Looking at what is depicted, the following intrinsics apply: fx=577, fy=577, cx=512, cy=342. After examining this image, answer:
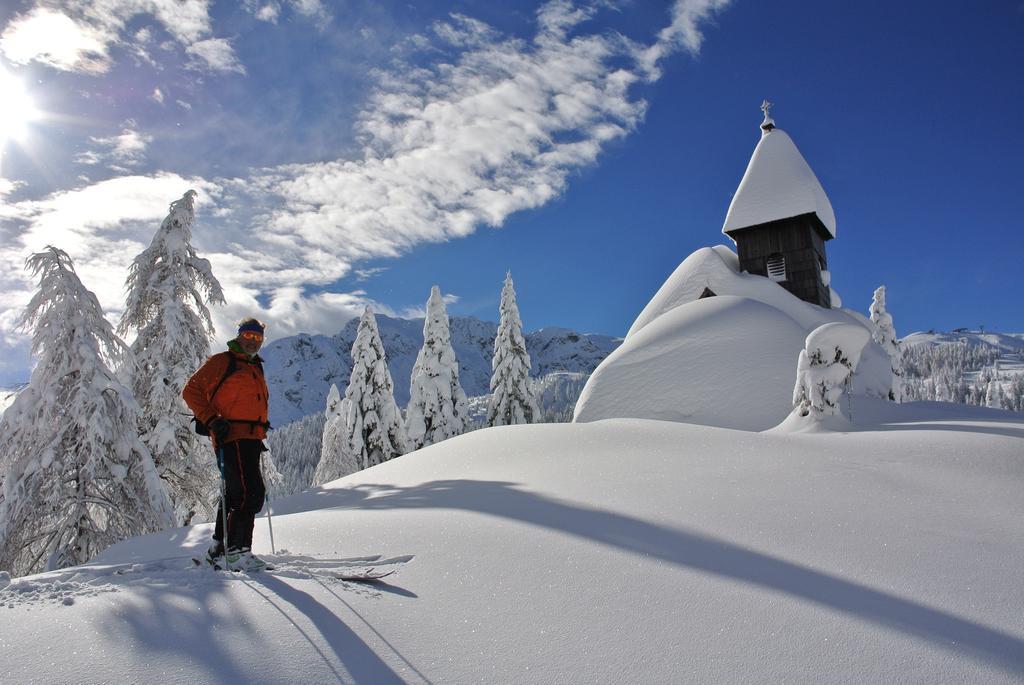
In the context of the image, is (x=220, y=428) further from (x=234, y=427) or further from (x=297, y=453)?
(x=297, y=453)

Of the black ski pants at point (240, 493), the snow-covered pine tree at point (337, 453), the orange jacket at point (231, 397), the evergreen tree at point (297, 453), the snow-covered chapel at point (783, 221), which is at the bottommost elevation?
the evergreen tree at point (297, 453)

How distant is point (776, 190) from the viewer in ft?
79.1

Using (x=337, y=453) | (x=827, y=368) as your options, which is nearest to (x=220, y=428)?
(x=827, y=368)

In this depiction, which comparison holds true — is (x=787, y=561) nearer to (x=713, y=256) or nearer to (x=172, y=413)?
(x=172, y=413)

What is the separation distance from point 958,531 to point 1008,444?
3.26 m

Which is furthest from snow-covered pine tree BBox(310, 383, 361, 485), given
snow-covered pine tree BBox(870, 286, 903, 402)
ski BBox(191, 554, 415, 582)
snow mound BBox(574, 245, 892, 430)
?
snow-covered pine tree BBox(870, 286, 903, 402)

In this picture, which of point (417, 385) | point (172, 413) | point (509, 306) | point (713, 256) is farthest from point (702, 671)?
point (509, 306)

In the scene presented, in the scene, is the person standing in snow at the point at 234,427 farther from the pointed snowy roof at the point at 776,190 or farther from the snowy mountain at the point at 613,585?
the pointed snowy roof at the point at 776,190

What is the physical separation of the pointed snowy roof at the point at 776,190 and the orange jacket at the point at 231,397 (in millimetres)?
23141

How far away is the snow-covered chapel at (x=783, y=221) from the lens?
23438mm

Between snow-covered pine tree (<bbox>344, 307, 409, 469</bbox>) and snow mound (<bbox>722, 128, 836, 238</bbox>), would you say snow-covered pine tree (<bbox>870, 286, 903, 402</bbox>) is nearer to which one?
snow mound (<bbox>722, 128, 836, 238</bbox>)

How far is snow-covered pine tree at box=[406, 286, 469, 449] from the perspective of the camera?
103 ft

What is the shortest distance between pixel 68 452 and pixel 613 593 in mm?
10997

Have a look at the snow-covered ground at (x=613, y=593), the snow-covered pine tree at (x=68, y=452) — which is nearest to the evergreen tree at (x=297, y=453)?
the snow-covered pine tree at (x=68, y=452)
